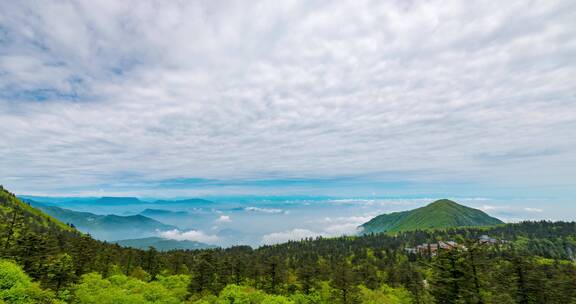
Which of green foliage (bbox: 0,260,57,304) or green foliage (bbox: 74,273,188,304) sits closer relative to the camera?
green foliage (bbox: 0,260,57,304)

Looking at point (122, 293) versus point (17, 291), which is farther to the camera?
point (122, 293)

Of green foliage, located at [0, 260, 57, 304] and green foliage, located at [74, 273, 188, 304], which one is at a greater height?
green foliage, located at [0, 260, 57, 304]

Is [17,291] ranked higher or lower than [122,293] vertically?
higher

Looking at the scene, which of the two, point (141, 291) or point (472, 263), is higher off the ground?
point (472, 263)

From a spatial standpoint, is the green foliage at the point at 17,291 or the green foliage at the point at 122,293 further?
the green foliage at the point at 122,293

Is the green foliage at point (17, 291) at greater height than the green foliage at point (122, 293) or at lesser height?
greater

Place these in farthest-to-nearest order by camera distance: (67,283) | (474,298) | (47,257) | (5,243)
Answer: (5,243) < (47,257) < (67,283) < (474,298)

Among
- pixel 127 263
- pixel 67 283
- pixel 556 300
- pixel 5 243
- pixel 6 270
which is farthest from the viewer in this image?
pixel 127 263

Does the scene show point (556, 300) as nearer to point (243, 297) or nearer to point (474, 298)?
point (474, 298)

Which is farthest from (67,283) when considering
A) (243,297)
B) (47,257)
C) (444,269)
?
(444,269)

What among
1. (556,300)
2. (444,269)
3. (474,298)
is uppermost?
(444,269)

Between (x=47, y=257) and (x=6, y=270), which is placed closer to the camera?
(x=6, y=270)
